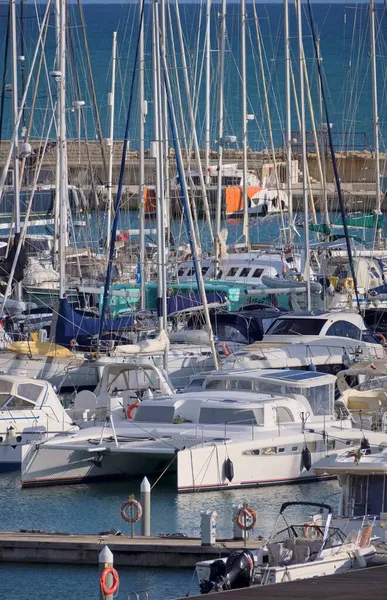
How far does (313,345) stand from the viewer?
30641mm

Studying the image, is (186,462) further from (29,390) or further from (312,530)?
(312,530)

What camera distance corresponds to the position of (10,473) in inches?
996

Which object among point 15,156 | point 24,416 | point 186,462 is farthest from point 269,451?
point 15,156

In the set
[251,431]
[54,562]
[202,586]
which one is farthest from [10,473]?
[202,586]

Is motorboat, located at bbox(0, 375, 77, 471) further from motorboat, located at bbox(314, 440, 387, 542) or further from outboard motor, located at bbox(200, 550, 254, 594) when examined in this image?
outboard motor, located at bbox(200, 550, 254, 594)

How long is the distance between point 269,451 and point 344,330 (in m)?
7.85

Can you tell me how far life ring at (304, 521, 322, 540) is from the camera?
58.6ft

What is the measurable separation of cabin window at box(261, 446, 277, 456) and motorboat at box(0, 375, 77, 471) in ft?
10.9

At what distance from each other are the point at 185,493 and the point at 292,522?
211cm

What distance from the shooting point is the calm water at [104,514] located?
19.0m

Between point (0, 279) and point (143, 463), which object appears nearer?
point (143, 463)

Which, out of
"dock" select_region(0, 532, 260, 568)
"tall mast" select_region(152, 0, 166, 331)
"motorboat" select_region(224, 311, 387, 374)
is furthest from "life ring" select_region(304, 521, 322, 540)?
"tall mast" select_region(152, 0, 166, 331)

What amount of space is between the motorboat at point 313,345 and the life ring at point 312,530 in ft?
35.5

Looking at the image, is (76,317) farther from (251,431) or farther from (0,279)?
(251,431)
